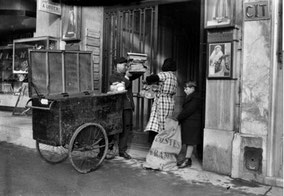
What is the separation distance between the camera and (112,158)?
21.1ft

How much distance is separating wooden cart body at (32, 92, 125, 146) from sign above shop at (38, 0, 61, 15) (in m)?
3.50

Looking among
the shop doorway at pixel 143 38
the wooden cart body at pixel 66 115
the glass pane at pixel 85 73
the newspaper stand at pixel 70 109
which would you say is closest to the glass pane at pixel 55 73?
the newspaper stand at pixel 70 109

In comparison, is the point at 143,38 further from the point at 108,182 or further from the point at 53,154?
the point at 108,182

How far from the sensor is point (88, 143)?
5.50 m

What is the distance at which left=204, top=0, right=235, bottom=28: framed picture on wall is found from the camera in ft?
17.4

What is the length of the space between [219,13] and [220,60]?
0.74 m

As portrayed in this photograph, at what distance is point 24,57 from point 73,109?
5601mm

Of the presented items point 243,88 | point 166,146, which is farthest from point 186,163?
point 243,88

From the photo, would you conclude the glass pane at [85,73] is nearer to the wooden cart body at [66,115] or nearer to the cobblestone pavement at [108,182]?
the wooden cart body at [66,115]

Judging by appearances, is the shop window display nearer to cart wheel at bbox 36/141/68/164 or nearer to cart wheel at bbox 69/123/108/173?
cart wheel at bbox 36/141/68/164

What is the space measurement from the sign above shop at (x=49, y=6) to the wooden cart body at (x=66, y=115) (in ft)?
11.5

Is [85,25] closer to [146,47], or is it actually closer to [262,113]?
[146,47]

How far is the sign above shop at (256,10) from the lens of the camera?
196 inches

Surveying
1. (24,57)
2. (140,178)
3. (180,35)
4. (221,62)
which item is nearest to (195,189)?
(140,178)
